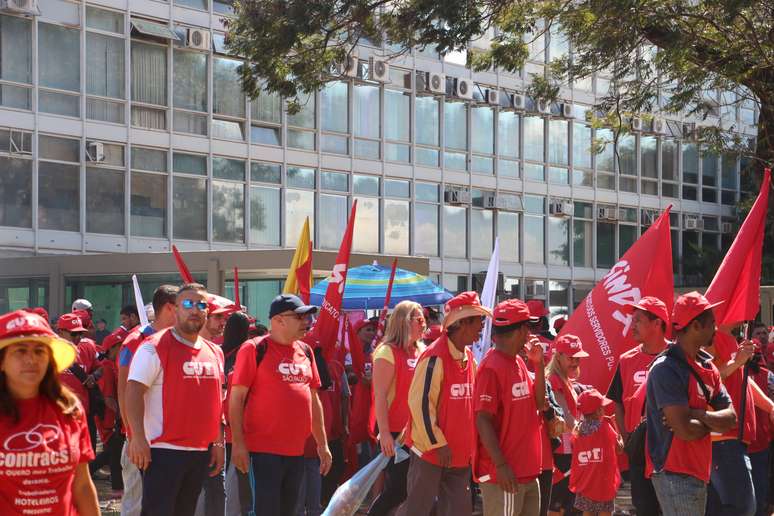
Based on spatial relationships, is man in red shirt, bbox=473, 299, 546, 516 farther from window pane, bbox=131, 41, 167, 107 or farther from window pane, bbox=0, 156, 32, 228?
window pane, bbox=131, 41, 167, 107

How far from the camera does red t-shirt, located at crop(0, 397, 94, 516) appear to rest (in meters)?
5.17

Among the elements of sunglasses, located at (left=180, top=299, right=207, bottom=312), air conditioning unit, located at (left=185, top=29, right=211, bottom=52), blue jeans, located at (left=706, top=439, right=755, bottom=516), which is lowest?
blue jeans, located at (left=706, top=439, right=755, bottom=516)

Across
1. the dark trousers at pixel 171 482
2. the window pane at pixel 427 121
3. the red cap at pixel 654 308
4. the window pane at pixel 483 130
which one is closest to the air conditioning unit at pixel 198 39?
the window pane at pixel 427 121

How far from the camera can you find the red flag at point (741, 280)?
31.2ft

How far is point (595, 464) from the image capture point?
33.7 feet

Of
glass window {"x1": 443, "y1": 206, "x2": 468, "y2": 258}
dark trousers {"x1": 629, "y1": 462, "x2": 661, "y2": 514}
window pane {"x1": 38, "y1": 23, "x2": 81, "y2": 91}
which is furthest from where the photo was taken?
glass window {"x1": 443, "y1": 206, "x2": 468, "y2": 258}

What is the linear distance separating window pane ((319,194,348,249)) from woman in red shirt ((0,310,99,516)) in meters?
26.0

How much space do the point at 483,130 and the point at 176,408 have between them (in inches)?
1133

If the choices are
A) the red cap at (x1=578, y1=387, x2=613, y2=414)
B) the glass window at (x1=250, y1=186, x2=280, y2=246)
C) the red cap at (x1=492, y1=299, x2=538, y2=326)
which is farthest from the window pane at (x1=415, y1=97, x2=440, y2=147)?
the red cap at (x1=492, y1=299, x2=538, y2=326)

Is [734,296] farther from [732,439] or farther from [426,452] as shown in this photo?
[426,452]

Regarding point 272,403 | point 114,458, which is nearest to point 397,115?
point 114,458

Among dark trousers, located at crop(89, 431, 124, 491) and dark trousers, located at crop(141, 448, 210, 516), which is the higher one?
dark trousers, located at crop(141, 448, 210, 516)

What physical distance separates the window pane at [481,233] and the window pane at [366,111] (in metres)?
4.18

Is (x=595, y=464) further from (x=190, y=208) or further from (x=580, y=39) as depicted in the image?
(x=190, y=208)
